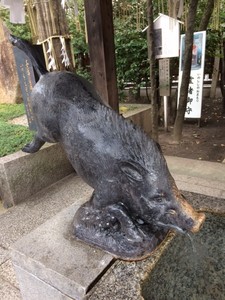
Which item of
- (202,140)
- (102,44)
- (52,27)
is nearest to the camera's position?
(102,44)

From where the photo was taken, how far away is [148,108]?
570 cm

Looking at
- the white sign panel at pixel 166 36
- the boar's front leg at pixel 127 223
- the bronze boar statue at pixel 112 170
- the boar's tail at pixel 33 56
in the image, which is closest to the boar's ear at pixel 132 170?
the bronze boar statue at pixel 112 170

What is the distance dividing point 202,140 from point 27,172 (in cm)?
392

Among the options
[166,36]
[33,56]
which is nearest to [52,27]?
[33,56]

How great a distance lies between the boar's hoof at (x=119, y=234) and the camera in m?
1.55

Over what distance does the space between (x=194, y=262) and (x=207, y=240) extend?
8.6 inches

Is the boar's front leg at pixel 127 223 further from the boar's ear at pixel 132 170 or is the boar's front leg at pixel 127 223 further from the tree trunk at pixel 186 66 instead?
the tree trunk at pixel 186 66

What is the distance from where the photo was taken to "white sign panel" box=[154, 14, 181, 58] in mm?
5383

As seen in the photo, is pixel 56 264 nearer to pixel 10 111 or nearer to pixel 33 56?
pixel 33 56

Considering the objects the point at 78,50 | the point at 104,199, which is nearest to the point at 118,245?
the point at 104,199

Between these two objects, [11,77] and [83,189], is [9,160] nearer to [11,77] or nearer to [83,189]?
[83,189]

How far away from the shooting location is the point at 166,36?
5531mm

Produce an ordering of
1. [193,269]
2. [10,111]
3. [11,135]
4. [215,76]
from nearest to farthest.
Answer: [193,269]
[11,135]
[10,111]
[215,76]

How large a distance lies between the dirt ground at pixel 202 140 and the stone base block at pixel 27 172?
2.30 metres
